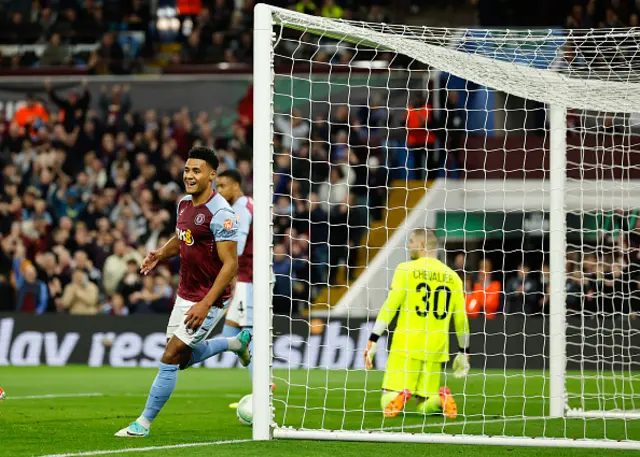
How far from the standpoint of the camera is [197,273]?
8.33m

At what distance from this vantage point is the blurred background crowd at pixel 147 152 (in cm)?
1920

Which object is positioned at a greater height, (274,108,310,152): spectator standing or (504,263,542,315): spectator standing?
(274,108,310,152): spectator standing

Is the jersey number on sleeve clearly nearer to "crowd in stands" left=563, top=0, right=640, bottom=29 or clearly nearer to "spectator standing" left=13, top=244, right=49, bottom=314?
"spectator standing" left=13, top=244, right=49, bottom=314

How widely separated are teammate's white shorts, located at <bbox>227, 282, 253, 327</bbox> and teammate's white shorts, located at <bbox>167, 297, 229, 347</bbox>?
7.50 ft

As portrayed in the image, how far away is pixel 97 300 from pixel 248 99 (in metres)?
4.83

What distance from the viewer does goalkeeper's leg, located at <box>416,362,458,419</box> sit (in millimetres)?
10336

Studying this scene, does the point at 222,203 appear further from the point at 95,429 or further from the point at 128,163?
the point at 128,163

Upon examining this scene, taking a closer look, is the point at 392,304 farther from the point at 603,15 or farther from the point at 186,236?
the point at 603,15

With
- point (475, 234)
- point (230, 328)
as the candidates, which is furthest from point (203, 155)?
point (475, 234)

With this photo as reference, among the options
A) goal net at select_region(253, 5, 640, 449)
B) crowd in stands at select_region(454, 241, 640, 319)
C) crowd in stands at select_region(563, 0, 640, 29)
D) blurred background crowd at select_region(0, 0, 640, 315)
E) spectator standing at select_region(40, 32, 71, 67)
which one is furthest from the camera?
spectator standing at select_region(40, 32, 71, 67)

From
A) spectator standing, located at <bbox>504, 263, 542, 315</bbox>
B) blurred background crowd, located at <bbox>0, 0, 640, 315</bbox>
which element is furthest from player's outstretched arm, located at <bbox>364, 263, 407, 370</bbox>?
blurred background crowd, located at <bbox>0, 0, 640, 315</bbox>

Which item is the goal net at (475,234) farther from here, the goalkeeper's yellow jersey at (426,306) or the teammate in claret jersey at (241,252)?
the teammate in claret jersey at (241,252)

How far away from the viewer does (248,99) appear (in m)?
21.6

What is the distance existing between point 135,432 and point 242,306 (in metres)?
2.83
